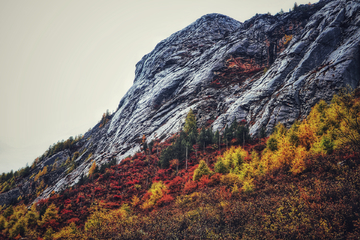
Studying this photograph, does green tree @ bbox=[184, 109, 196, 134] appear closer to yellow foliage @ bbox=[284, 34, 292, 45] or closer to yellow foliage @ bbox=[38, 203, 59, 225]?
yellow foliage @ bbox=[38, 203, 59, 225]

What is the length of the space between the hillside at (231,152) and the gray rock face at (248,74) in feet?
1.57

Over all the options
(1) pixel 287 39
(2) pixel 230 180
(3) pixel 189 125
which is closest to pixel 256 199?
(2) pixel 230 180

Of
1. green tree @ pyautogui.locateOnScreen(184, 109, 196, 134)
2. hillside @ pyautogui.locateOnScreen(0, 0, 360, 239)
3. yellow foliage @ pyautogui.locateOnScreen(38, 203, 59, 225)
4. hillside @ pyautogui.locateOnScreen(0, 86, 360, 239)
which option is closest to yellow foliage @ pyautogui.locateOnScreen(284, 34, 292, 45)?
hillside @ pyautogui.locateOnScreen(0, 0, 360, 239)

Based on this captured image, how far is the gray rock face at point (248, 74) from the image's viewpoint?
40.1 metres

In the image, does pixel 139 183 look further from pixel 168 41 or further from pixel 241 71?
pixel 168 41

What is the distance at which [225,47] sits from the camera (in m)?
88.0

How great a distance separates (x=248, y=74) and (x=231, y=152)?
5785 cm

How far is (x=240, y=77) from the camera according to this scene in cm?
7556

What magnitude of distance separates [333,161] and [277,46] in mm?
88358

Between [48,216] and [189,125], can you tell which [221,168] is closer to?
[189,125]

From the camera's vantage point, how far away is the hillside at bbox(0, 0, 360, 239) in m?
10.9

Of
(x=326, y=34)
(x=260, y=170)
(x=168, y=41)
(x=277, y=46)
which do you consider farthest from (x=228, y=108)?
(x=168, y=41)

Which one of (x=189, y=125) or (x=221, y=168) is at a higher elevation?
(x=189, y=125)

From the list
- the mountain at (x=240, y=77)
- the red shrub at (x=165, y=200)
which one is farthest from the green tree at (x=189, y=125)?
the red shrub at (x=165, y=200)
